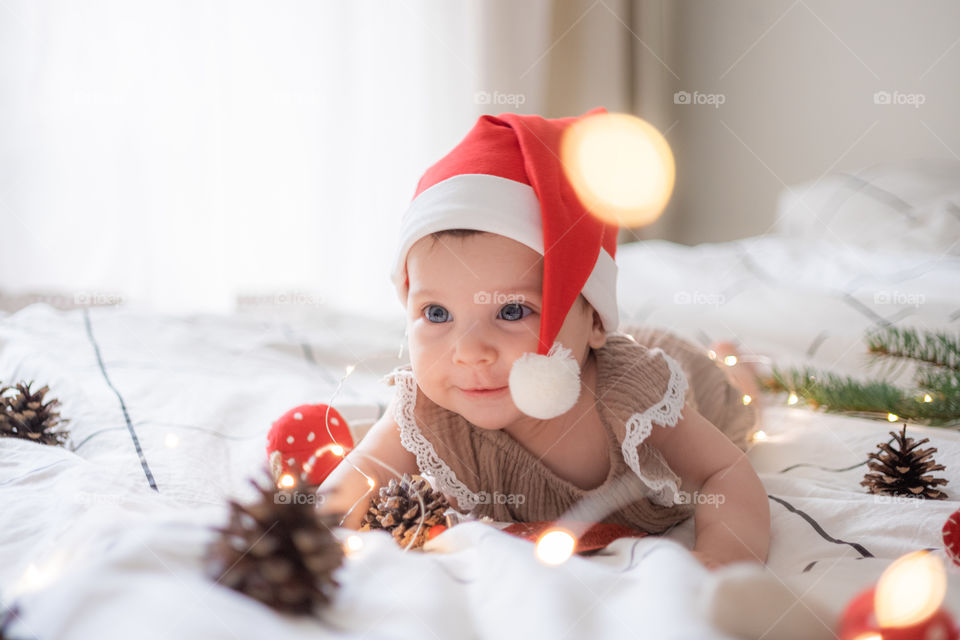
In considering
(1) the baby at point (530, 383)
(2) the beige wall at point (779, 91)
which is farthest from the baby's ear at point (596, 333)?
(2) the beige wall at point (779, 91)

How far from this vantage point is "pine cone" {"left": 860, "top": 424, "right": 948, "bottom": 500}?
83cm

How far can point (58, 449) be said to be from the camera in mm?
837

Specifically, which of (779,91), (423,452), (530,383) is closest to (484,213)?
(530,383)

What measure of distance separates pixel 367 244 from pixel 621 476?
168 cm

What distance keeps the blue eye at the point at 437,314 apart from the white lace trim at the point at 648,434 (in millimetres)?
237

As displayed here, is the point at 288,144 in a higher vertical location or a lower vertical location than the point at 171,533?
higher

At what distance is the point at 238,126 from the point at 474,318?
155 cm

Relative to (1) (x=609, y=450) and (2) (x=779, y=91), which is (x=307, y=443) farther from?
(2) (x=779, y=91)

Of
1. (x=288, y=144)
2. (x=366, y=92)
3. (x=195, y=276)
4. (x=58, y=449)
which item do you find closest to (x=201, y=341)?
(x=58, y=449)

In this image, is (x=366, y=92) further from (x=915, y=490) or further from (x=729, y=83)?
(x=915, y=490)

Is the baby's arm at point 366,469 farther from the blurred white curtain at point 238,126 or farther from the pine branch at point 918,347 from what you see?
the blurred white curtain at point 238,126

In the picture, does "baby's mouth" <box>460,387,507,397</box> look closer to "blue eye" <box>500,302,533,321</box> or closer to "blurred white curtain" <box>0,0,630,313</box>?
"blue eye" <box>500,302,533,321</box>

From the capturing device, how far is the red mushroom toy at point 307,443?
0.87 metres

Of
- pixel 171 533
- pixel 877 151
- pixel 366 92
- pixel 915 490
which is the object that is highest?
pixel 366 92
